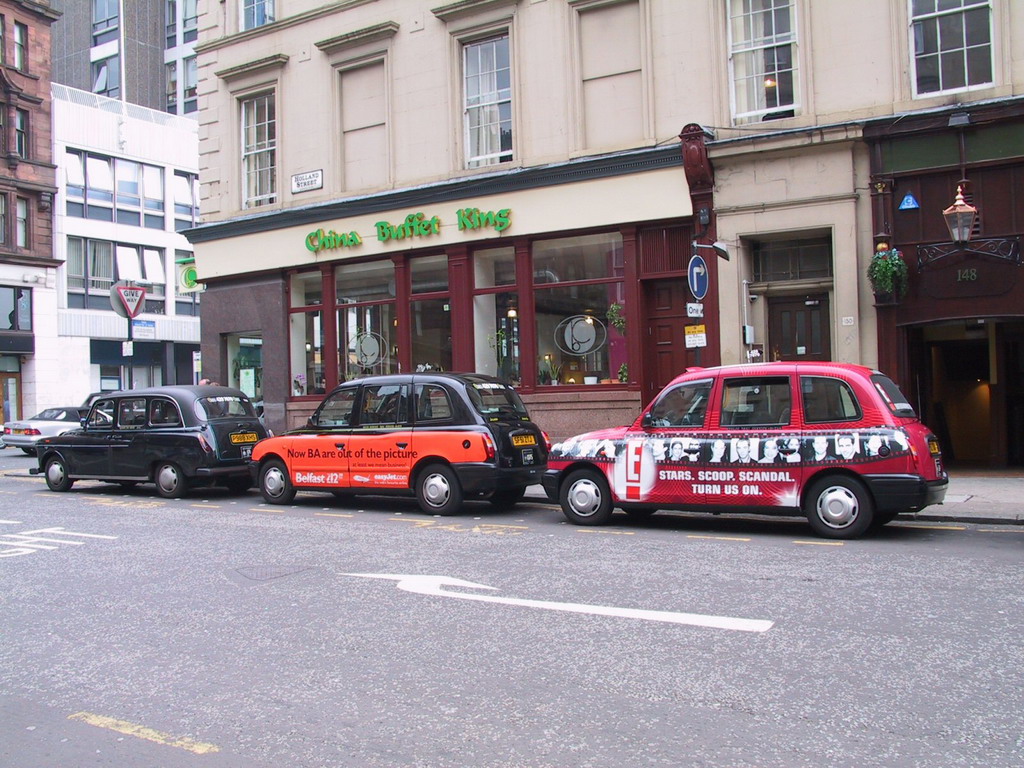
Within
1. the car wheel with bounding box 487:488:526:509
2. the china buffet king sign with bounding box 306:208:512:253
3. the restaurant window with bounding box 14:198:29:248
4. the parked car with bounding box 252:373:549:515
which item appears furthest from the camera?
the restaurant window with bounding box 14:198:29:248

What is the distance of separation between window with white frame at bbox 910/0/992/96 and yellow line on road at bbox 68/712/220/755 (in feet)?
46.8

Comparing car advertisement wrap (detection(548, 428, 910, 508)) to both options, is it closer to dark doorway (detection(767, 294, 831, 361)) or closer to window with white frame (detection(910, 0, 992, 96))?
dark doorway (detection(767, 294, 831, 361))

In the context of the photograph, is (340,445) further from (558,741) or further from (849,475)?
(558,741)

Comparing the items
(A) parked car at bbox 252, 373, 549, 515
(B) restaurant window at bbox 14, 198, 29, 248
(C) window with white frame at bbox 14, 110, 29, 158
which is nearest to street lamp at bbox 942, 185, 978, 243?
(A) parked car at bbox 252, 373, 549, 515

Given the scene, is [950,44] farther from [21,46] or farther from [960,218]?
[21,46]

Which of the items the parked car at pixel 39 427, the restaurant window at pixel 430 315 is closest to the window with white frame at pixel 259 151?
the restaurant window at pixel 430 315

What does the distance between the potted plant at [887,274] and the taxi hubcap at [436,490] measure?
24.3ft

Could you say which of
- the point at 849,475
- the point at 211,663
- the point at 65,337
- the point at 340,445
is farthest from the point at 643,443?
the point at 65,337

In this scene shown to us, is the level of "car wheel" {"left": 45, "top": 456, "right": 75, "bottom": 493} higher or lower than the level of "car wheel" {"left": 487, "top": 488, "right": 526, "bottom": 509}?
higher

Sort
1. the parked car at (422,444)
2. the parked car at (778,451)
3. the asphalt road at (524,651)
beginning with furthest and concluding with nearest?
1. the parked car at (422,444)
2. the parked car at (778,451)
3. the asphalt road at (524,651)

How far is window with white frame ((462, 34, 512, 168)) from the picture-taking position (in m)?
18.7

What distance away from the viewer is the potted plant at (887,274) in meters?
14.0

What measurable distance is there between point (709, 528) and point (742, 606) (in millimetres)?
3737

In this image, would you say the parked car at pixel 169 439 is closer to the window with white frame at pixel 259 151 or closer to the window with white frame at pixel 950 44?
the window with white frame at pixel 259 151
